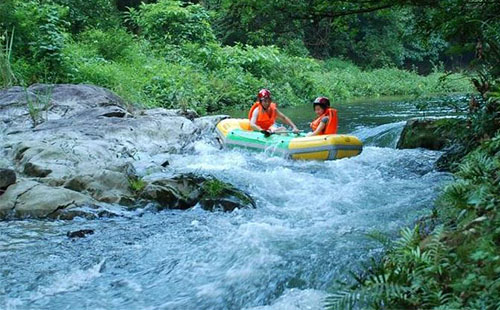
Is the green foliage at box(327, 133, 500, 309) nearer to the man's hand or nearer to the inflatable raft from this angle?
the inflatable raft

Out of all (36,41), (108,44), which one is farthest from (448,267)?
(108,44)

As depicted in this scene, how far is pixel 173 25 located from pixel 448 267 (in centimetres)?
1966

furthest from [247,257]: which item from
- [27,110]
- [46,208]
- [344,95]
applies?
[344,95]

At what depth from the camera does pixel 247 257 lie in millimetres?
4414

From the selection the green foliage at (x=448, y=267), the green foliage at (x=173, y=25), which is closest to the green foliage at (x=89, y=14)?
the green foliage at (x=173, y=25)

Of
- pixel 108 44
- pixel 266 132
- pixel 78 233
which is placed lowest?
pixel 266 132

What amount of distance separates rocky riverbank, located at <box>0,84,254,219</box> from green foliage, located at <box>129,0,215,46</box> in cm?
977

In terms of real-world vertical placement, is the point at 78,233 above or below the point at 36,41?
below

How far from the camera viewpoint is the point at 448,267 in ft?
9.73

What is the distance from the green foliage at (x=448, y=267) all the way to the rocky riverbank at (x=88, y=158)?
3.13 metres

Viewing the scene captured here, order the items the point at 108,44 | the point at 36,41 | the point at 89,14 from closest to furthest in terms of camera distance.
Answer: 1. the point at 36,41
2. the point at 108,44
3. the point at 89,14

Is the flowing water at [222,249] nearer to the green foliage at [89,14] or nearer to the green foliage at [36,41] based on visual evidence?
the green foliage at [36,41]

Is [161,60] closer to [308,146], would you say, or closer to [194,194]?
[308,146]

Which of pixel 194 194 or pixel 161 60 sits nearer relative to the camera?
pixel 194 194
